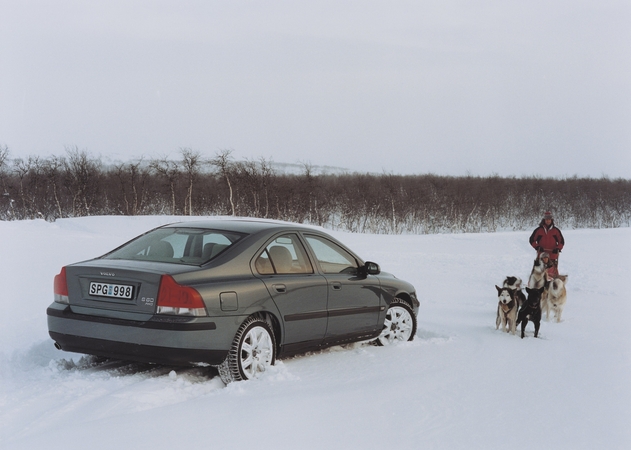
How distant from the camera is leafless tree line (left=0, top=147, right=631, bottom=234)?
51.2 meters

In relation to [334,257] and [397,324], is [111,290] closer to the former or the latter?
[334,257]

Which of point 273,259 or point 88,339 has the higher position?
point 273,259

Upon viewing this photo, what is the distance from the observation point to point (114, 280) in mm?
5512

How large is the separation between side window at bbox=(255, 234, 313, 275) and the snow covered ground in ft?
3.05

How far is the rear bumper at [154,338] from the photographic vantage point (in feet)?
17.2

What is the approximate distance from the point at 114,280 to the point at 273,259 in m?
1.53

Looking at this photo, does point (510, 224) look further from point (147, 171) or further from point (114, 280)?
point (114, 280)

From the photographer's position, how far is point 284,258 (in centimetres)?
641

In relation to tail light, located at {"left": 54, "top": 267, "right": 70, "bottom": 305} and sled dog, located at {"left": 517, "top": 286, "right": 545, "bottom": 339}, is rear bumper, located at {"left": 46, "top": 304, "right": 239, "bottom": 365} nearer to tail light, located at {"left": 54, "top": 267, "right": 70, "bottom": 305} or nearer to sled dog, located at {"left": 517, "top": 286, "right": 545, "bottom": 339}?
tail light, located at {"left": 54, "top": 267, "right": 70, "bottom": 305}

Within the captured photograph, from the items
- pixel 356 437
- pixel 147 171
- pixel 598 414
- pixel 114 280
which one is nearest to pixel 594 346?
pixel 598 414

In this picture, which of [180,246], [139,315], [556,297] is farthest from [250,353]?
[556,297]

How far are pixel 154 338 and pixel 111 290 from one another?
24.5 inches

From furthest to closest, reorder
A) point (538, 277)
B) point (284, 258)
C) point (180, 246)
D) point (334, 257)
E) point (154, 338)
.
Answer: point (538, 277)
point (334, 257)
point (284, 258)
point (180, 246)
point (154, 338)

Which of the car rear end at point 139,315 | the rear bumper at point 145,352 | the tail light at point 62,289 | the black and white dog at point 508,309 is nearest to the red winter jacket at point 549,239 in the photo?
the black and white dog at point 508,309
